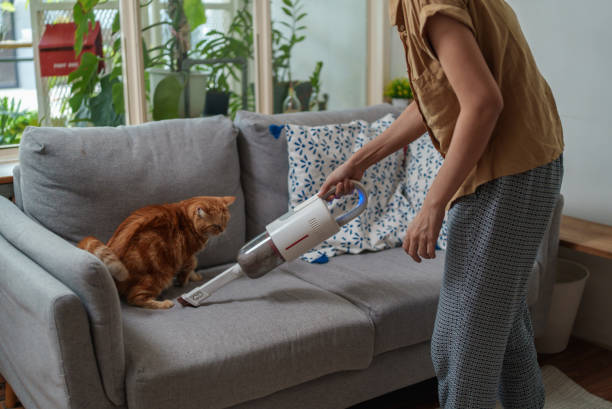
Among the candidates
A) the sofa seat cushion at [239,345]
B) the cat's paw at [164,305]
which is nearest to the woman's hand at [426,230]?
the sofa seat cushion at [239,345]

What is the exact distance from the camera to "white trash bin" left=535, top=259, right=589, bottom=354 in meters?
2.42

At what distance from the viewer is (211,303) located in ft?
5.89

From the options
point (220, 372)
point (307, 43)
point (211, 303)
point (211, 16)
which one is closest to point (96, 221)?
point (211, 303)

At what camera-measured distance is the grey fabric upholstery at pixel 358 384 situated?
1682mm

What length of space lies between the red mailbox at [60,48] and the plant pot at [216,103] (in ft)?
1.72

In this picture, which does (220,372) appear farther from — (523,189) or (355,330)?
(523,189)

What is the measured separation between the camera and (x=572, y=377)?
2.27m

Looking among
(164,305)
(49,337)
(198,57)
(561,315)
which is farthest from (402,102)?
(49,337)

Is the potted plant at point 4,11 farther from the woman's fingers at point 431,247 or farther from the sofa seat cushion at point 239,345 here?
Result: the woman's fingers at point 431,247

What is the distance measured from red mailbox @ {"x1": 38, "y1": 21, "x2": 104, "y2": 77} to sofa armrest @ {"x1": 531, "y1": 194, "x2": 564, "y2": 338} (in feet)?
5.94

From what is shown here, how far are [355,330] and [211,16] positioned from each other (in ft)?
5.19

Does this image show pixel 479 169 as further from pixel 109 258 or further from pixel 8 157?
pixel 8 157

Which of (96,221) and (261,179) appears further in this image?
(261,179)

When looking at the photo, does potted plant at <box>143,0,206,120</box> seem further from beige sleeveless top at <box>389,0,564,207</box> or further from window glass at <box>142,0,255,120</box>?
beige sleeveless top at <box>389,0,564,207</box>
